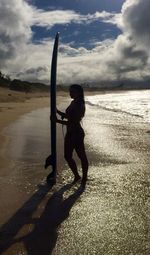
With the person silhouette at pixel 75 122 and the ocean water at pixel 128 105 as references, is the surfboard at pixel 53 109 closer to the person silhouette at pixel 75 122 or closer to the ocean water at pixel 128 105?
the person silhouette at pixel 75 122

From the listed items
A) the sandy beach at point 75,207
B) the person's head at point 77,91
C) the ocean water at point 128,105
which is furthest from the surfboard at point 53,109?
the ocean water at point 128,105

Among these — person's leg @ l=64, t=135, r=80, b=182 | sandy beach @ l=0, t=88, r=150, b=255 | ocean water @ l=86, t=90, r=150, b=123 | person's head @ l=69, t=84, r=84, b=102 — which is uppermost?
person's head @ l=69, t=84, r=84, b=102

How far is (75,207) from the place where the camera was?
6.15 meters

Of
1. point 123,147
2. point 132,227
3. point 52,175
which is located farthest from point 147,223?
point 123,147

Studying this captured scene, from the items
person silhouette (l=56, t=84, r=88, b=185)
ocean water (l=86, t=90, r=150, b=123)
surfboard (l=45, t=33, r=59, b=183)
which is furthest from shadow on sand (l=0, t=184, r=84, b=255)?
ocean water (l=86, t=90, r=150, b=123)

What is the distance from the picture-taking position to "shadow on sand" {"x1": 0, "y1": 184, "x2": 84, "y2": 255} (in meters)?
4.81

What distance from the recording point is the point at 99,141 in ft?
41.8

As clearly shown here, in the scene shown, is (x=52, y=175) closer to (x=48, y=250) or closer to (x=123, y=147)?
(x=48, y=250)

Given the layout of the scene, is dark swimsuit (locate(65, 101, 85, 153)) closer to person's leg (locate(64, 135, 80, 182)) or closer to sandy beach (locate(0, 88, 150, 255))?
person's leg (locate(64, 135, 80, 182))

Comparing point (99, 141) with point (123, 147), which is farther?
point (99, 141)

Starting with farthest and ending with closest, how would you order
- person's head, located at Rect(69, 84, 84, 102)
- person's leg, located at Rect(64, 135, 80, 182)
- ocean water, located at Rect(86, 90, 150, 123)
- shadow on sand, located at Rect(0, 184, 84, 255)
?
1. ocean water, located at Rect(86, 90, 150, 123)
2. person's leg, located at Rect(64, 135, 80, 182)
3. person's head, located at Rect(69, 84, 84, 102)
4. shadow on sand, located at Rect(0, 184, 84, 255)

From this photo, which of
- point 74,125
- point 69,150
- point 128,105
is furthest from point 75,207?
point 128,105

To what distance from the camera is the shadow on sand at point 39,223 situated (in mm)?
4812

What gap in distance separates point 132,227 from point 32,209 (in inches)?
57.2
